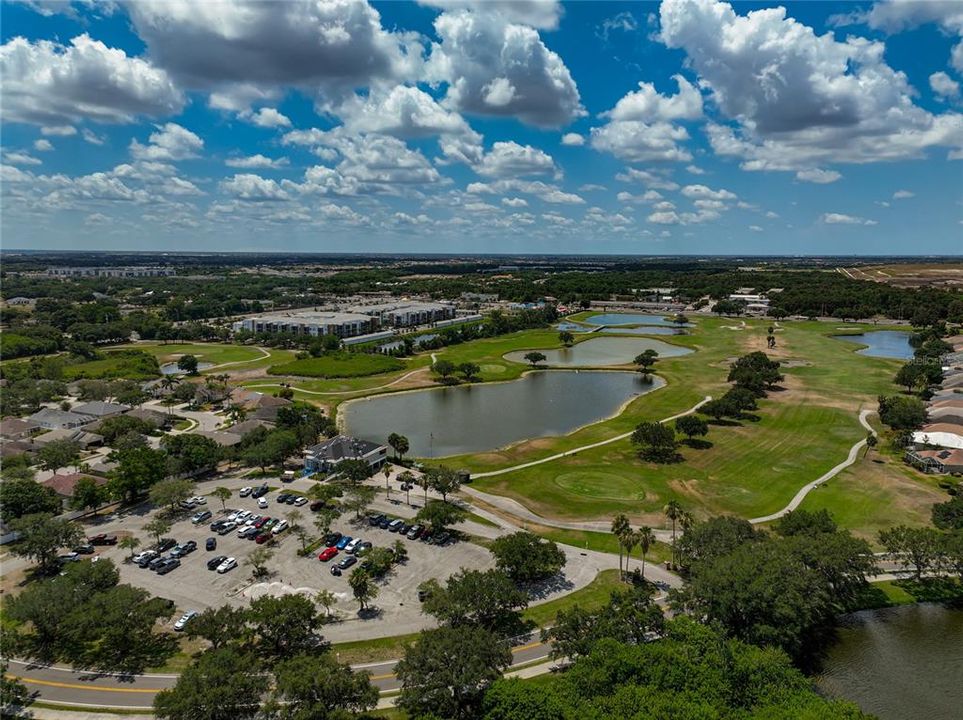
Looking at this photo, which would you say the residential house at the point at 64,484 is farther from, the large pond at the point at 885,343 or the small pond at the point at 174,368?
the large pond at the point at 885,343

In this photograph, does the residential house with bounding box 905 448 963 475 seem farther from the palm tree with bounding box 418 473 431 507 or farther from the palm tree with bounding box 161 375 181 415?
the palm tree with bounding box 161 375 181 415

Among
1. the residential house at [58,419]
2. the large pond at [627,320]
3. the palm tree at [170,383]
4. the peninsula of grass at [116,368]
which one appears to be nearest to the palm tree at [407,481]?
the residential house at [58,419]

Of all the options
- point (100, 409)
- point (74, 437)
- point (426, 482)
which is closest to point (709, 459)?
point (426, 482)

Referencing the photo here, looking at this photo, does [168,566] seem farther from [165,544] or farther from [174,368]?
[174,368]

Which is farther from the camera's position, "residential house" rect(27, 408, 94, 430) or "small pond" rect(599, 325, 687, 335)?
"small pond" rect(599, 325, 687, 335)

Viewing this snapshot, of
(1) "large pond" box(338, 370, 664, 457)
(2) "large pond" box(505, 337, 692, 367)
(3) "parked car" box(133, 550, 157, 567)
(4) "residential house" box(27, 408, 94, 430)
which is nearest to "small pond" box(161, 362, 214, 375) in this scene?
(4) "residential house" box(27, 408, 94, 430)
